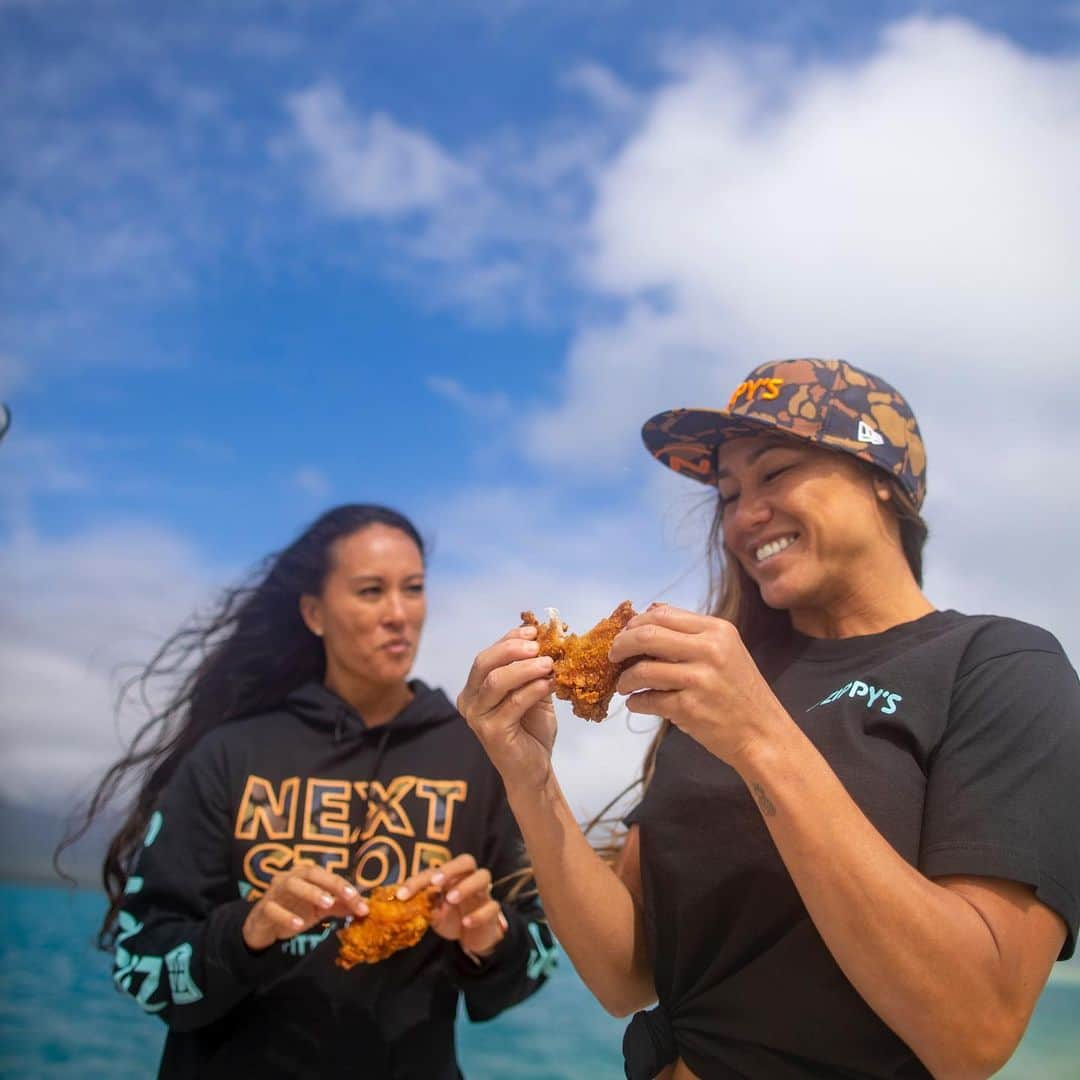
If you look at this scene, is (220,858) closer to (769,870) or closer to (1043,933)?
(769,870)

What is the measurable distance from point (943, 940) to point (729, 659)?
0.46 metres

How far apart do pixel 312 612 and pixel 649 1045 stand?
223cm

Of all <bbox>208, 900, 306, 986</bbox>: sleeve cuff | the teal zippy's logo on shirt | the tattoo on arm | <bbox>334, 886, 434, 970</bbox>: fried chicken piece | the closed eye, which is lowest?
<bbox>208, 900, 306, 986</bbox>: sleeve cuff

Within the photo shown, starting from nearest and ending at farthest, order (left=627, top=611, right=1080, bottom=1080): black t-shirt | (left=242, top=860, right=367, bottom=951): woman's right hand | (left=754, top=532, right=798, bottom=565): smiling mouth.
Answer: (left=627, top=611, right=1080, bottom=1080): black t-shirt → (left=754, top=532, right=798, bottom=565): smiling mouth → (left=242, top=860, right=367, bottom=951): woman's right hand

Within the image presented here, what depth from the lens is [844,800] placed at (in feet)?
4.80

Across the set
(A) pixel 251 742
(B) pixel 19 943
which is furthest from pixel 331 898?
(B) pixel 19 943

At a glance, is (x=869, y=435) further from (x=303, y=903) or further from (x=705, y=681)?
(x=303, y=903)

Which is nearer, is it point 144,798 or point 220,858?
point 220,858

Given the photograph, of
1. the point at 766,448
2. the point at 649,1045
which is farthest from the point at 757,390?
Result: the point at 649,1045

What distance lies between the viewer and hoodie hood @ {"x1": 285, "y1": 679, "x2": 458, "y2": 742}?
3.25m

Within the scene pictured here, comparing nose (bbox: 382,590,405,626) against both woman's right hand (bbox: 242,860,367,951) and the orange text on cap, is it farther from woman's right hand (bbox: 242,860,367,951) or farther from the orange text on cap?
the orange text on cap

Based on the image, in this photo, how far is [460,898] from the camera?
2.62 metres

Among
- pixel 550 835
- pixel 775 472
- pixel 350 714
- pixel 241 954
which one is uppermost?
pixel 775 472

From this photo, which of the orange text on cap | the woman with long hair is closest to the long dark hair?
the woman with long hair
